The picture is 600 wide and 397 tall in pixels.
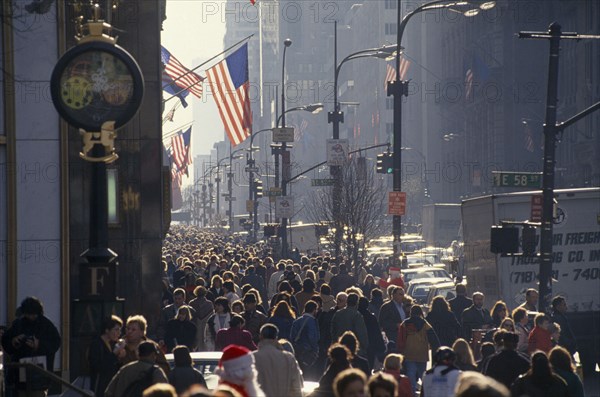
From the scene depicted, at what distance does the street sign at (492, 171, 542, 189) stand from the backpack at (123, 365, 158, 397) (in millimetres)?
15670

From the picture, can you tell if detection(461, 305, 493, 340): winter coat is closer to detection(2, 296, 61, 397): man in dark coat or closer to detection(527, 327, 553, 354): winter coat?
detection(527, 327, 553, 354): winter coat

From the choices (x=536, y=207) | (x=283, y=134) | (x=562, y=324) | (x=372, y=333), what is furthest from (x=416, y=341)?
(x=283, y=134)

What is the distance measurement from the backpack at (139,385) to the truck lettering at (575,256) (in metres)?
15.7

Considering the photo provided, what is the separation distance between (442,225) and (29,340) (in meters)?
65.6

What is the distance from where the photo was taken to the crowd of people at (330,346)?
10.1 meters

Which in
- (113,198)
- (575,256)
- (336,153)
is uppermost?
(336,153)

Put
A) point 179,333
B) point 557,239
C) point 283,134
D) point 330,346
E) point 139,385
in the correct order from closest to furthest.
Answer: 1. point 139,385
2. point 330,346
3. point 179,333
4. point 557,239
5. point 283,134

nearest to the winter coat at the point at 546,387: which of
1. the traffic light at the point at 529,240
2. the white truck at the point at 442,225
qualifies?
the traffic light at the point at 529,240

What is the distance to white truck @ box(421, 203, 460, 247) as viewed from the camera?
78.5 metres

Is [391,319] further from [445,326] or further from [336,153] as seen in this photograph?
[336,153]

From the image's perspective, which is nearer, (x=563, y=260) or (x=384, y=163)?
(x=563, y=260)

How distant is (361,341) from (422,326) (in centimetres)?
90

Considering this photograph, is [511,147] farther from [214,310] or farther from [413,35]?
[214,310]

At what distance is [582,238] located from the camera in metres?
25.6
